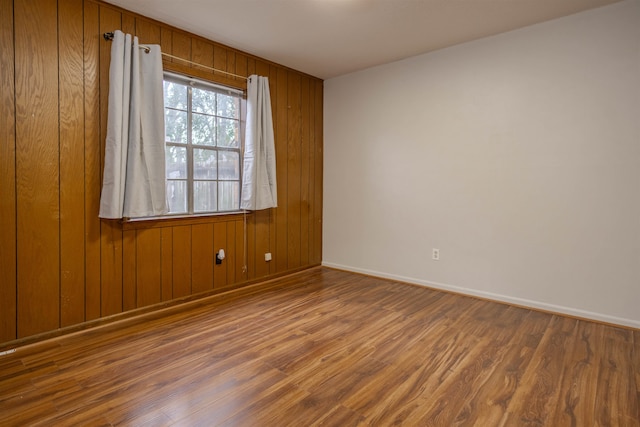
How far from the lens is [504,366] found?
228cm

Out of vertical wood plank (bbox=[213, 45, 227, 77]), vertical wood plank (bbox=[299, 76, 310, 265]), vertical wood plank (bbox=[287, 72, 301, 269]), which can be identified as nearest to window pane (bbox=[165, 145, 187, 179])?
vertical wood plank (bbox=[213, 45, 227, 77])

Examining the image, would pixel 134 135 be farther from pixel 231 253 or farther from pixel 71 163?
pixel 231 253

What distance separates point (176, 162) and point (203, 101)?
0.69 m

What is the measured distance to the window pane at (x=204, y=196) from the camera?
353 centimetres

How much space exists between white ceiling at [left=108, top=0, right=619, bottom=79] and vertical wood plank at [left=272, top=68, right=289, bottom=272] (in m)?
0.48

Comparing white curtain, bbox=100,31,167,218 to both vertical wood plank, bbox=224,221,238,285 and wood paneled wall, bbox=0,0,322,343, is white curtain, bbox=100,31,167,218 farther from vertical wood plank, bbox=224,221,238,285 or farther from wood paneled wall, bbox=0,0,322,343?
vertical wood plank, bbox=224,221,238,285

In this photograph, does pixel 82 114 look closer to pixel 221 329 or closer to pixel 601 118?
pixel 221 329

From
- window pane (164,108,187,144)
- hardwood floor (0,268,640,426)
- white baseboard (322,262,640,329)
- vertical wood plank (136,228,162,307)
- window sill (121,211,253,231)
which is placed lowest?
hardwood floor (0,268,640,426)

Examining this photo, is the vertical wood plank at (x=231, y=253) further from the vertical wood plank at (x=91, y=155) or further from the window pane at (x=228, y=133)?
the vertical wood plank at (x=91, y=155)

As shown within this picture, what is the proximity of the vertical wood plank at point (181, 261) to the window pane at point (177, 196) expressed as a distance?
18 cm

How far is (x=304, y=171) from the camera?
4.71 meters

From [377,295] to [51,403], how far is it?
2746 millimetres

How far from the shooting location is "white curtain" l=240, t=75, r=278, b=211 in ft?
12.6

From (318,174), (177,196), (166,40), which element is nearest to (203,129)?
(177,196)
